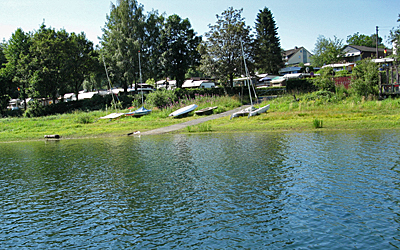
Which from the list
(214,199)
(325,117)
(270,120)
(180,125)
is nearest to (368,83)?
(325,117)

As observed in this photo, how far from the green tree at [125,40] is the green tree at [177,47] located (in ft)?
15.4

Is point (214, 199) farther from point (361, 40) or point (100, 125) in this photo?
point (361, 40)

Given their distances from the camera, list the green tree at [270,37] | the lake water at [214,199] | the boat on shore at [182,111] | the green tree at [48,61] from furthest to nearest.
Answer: the green tree at [270,37]
the green tree at [48,61]
the boat on shore at [182,111]
the lake water at [214,199]

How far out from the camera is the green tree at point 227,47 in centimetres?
4644

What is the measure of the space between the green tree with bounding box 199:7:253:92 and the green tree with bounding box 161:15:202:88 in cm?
1262

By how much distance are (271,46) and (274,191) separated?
238ft

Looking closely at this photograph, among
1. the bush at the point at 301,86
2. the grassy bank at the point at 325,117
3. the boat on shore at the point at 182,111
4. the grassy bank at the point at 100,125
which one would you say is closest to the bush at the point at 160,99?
the grassy bank at the point at 100,125

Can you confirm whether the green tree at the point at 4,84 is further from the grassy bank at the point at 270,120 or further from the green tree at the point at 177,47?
the green tree at the point at 177,47

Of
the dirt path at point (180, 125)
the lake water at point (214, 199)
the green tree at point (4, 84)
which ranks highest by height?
the green tree at point (4, 84)

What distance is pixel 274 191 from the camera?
36.5 ft

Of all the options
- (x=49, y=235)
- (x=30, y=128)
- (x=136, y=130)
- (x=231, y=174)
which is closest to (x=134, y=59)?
(x=30, y=128)

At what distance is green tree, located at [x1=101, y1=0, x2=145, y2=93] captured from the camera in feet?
190

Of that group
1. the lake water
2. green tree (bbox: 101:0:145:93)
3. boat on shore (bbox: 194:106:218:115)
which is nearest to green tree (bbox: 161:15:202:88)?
green tree (bbox: 101:0:145:93)

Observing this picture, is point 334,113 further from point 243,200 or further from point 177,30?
point 177,30
